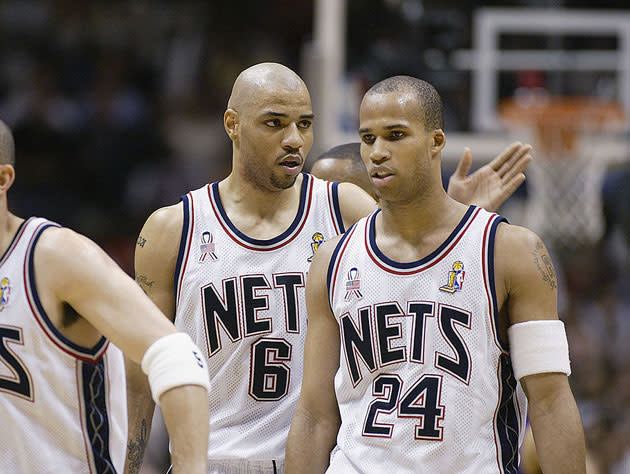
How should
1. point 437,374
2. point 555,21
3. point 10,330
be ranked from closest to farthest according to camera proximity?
point 10,330 → point 437,374 → point 555,21

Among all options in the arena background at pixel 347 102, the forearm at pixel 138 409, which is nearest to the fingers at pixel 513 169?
the forearm at pixel 138 409

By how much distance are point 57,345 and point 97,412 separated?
266 millimetres

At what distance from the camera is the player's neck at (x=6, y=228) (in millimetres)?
3219

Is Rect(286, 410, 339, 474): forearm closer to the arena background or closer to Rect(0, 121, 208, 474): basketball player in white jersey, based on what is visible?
Rect(0, 121, 208, 474): basketball player in white jersey

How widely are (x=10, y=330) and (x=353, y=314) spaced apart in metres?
1.09

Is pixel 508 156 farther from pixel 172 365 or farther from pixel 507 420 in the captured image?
pixel 172 365

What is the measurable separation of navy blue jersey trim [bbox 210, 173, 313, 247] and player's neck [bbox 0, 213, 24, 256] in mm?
959

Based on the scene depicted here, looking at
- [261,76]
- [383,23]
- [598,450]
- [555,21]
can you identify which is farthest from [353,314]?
[383,23]

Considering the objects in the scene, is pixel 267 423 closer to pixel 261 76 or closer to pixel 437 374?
pixel 437 374

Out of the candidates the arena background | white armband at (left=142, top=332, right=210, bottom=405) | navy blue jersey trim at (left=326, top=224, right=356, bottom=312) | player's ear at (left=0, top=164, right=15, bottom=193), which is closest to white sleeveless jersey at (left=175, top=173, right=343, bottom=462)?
navy blue jersey trim at (left=326, top=224, right=356, bottom=312)

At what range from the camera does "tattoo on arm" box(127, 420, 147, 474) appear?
3953mm

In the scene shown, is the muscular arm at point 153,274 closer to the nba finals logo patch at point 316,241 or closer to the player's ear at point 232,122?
the player's ear at point 232,122

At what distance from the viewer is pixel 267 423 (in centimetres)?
390

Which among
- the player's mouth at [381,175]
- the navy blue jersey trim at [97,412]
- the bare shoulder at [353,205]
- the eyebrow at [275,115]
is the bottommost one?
the navy blue jersey trim at [97,412]
